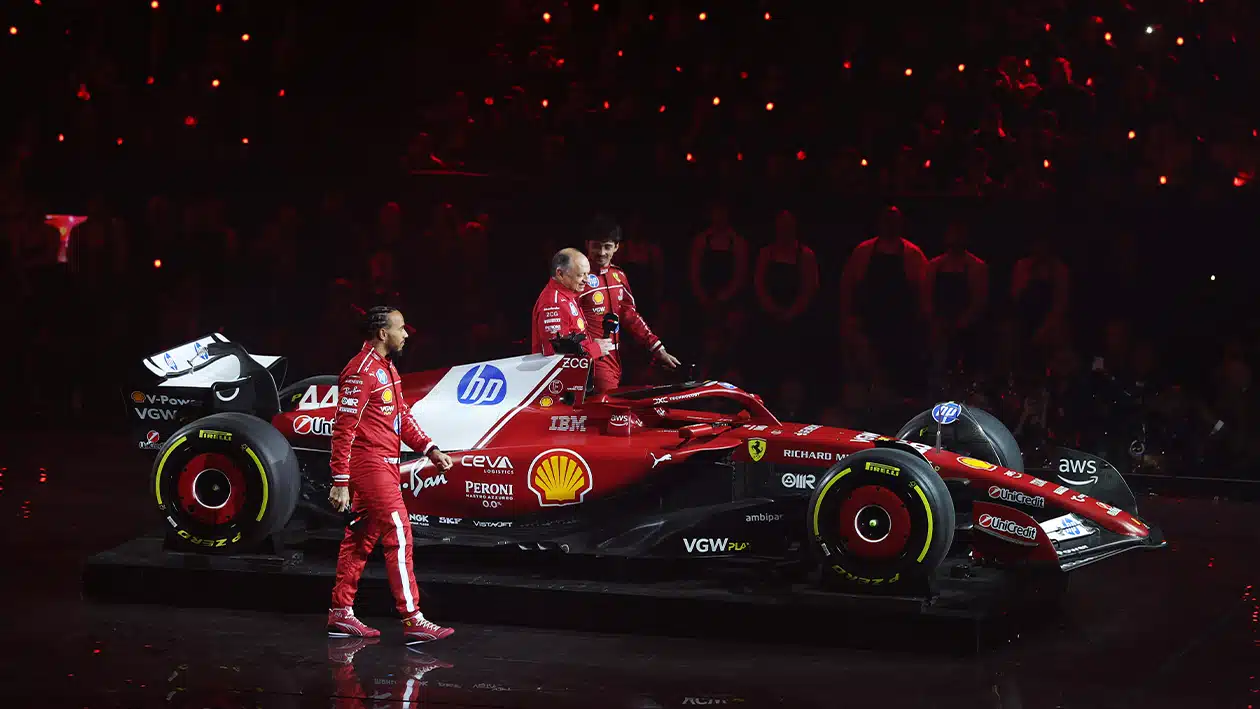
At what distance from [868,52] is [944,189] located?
63.3 inches

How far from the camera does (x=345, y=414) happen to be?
24.7ft

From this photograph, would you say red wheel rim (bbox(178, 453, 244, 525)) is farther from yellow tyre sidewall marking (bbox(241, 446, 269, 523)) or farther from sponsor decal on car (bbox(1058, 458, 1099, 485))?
sponsor decal on car (bbox(1058, 458, 1099, 485))

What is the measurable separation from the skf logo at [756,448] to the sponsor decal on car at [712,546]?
1.62ft

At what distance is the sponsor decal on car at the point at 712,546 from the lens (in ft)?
26.5

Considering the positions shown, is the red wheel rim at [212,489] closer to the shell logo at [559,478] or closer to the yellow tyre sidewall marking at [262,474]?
the yellow tyre sidewall marking at [262,474]

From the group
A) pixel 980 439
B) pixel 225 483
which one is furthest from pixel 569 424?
pixel 980 439

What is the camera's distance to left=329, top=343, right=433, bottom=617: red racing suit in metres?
7.51

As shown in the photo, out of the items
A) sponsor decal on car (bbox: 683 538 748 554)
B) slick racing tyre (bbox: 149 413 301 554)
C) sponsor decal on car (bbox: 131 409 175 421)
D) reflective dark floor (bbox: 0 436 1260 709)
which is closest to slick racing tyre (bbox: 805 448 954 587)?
reflective dark floor (bbox: 0 436 1260 709)

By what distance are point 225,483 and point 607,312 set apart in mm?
2726

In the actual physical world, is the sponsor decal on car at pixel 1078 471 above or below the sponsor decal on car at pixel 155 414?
below

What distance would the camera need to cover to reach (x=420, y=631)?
757cm

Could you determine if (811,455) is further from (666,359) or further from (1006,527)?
(666,359)

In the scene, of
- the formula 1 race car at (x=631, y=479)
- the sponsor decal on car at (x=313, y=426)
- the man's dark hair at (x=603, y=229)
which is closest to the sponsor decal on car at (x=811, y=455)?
the formula 1 race car at (x=631, y=479)

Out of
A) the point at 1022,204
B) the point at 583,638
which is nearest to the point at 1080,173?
the point at 1022,204
